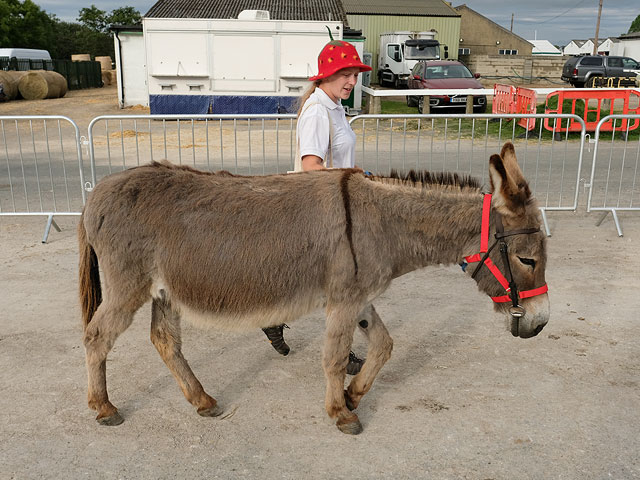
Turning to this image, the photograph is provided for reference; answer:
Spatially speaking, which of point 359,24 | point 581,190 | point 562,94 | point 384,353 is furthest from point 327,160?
point 359,24

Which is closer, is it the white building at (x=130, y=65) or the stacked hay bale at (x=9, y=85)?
the white building at (x=130, y=65)

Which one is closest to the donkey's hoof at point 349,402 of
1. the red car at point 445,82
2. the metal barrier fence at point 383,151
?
the metal barrier fence at point 383,151

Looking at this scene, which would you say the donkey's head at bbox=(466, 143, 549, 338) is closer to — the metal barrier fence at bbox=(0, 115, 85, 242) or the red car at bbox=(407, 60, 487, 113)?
the metal barrier fence at bbox=(0, 115, 85, 242)

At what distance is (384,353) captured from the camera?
3.64 metres

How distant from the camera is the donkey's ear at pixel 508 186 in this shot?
9.95 feet

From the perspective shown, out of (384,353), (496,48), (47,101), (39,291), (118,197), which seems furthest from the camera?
(496,48)

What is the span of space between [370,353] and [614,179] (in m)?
8.54

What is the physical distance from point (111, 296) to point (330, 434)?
148 centimetres

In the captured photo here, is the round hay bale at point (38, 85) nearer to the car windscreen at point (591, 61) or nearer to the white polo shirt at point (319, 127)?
the white polo shirt at point (319, 127)

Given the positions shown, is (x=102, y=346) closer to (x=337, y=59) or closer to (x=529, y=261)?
(x=337, y=59)

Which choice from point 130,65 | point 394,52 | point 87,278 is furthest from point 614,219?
point 394,52

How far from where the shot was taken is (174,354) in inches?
143

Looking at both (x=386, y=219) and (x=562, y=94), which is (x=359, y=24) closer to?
(x=562, y=94)

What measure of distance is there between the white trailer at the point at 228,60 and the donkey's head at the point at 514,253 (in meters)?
18.0
